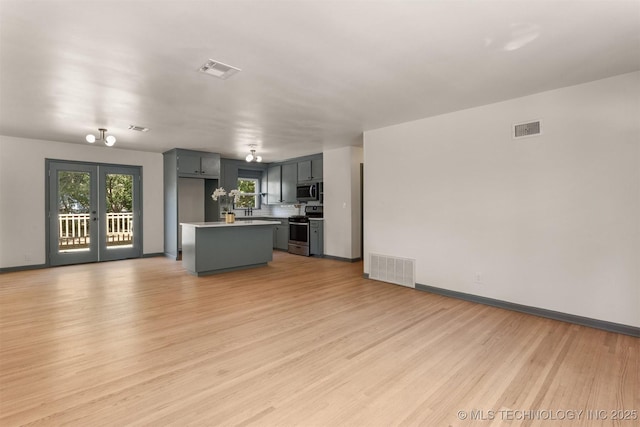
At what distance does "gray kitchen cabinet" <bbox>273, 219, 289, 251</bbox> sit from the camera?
834 cm

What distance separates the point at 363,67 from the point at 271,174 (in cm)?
651

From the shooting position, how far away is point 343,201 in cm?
684

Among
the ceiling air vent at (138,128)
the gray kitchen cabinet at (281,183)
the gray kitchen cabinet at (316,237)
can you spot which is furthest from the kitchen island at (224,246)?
the gray kitchen cabinet at (281,183)

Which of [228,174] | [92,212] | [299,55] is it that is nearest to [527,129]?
[299,55]

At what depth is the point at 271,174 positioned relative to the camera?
9.10m

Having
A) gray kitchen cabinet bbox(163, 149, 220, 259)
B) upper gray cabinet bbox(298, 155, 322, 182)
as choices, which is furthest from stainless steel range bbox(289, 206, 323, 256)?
gray kitchen cabinet bbox(163, 149, 220, 259)

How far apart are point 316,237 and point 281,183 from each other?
7.05ft

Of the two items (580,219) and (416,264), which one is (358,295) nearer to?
(416,264)

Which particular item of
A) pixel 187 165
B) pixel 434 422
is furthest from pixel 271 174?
pixel 434 422

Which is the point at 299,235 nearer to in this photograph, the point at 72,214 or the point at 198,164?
the point at 198,164

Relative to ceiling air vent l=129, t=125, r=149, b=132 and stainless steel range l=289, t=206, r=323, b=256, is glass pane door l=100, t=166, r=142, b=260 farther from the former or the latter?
stainless steel range l=289, t=206, r=323, b=256

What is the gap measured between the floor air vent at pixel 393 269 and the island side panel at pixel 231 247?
7.35 feet

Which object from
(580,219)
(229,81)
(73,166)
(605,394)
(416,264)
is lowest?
(605,394)

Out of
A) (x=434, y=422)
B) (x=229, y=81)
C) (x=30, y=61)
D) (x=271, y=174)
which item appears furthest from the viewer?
(x=271, y=174)
